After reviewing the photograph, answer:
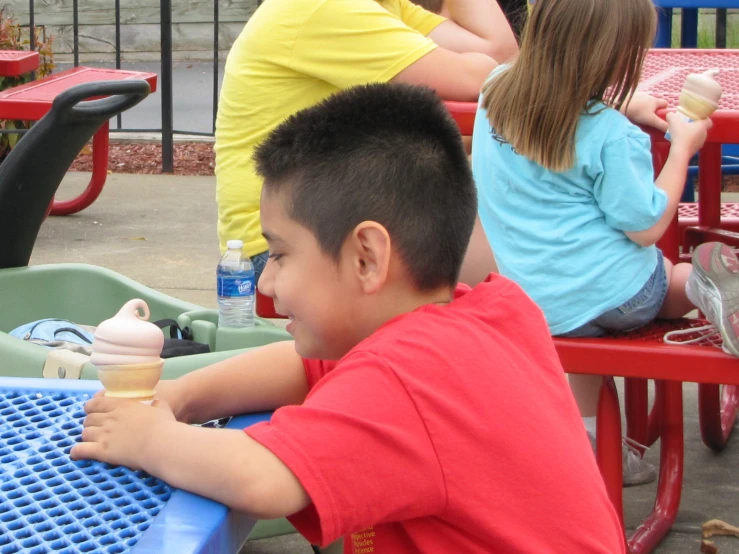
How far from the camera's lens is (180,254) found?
503 cm

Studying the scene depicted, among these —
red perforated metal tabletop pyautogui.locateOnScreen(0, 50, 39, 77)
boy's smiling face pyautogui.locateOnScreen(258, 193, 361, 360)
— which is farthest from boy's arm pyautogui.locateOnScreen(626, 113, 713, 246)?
red perforated metal tabletop pyautogui.locateOnScreen(0, 50, 39, 77)

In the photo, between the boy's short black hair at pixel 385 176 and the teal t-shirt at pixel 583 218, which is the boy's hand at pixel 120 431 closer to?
the boy's short black hair at pixel 385 176

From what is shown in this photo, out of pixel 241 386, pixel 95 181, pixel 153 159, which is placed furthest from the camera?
pixel 153 159

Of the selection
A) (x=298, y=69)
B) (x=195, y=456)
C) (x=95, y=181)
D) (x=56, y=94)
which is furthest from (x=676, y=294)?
(x=95, y=181)

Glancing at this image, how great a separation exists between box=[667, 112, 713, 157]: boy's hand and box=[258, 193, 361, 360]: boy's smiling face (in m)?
1.15

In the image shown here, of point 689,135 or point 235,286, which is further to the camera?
point 235,286

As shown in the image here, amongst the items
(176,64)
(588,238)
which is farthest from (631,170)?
(176,64)

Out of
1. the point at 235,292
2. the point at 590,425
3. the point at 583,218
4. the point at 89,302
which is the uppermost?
the point at 583,218

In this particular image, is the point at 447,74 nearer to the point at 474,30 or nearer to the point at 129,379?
the point at 474,30

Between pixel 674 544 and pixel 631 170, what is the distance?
2.99 feet

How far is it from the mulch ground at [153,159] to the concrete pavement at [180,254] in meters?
0.27

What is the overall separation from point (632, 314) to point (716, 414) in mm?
823

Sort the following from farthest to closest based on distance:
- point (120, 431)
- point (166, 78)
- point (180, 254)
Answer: point (166, 78) → point (180, 254) → point (120, 431)

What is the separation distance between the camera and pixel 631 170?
7.23 feet
